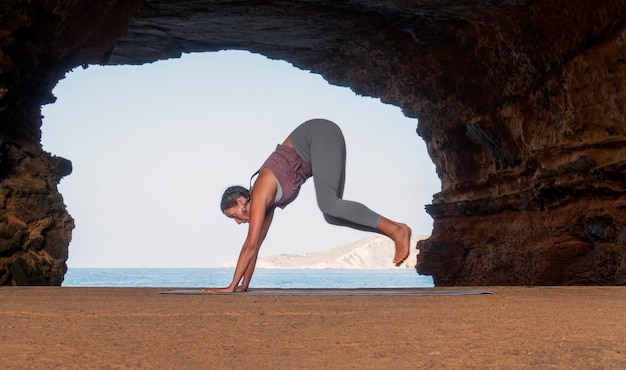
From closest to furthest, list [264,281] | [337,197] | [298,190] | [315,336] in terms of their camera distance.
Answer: [315,336] < [337,197] < [298,190] < [264,281]

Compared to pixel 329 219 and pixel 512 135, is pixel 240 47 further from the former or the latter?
pixel 329 219

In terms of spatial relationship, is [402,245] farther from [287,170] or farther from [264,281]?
[264,281]

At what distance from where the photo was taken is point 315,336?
9.73 ft

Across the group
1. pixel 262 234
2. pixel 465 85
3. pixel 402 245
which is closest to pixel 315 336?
pixel 402 245

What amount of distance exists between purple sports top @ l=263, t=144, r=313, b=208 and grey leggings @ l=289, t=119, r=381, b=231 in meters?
0.06

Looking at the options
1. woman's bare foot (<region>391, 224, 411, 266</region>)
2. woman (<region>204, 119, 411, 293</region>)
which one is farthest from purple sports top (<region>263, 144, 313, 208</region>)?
woman's bare foot (<region>391, 224, 411, 266</region>)

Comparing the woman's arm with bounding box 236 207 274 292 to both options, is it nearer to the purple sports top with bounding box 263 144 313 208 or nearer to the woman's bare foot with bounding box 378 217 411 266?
the purple sports top with bounding box 263 144 313 208

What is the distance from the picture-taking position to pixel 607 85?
10289 mm

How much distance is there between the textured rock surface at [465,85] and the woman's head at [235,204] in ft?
13.7

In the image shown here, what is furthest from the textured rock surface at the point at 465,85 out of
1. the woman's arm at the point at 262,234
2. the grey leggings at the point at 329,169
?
the grey leggings at the point at 329,169

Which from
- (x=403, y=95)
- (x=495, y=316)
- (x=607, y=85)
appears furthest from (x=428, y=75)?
(x=495, y=316)

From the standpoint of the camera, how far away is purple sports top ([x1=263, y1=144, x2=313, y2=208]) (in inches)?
251

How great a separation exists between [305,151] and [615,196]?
5386mm

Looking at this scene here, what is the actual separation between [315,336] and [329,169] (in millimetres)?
3505
